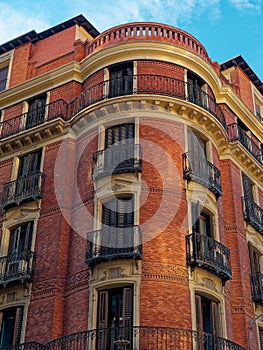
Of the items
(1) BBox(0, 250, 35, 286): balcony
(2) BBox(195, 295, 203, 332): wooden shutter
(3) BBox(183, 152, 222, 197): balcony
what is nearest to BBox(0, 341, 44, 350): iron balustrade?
(1) BBox(0, 250, 35, 286): balcony

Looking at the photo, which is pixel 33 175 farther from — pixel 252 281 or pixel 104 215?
pixel 252 281

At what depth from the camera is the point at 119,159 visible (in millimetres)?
23594

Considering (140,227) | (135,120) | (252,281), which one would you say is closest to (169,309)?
(140,227)

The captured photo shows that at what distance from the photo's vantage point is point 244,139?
2984 cm

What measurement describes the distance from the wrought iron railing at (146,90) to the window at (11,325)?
31.8ft

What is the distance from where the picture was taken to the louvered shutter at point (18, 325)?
2208 centimetres

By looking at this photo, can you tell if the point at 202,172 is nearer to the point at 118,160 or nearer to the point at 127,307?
the point at 118,160

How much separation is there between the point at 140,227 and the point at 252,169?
10.4m

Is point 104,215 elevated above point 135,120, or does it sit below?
below

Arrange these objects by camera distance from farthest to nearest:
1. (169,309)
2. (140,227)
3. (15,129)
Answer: (15,129)
(140,227)
(169,309)

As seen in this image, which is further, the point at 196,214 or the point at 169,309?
the point at 196,214

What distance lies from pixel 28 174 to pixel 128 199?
5991 mm

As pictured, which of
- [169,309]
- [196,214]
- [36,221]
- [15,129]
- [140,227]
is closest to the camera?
[169,309]

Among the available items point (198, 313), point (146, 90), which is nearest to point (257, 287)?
point (198, 313)
